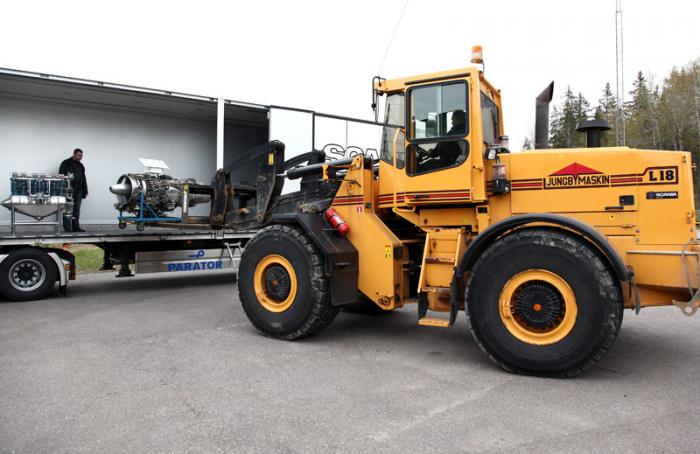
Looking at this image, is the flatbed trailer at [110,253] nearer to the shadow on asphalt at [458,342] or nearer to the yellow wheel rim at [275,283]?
the shadow on asphalt at [458,342]

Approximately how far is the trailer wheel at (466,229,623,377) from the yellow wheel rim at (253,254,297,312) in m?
2.09

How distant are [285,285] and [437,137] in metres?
2.33

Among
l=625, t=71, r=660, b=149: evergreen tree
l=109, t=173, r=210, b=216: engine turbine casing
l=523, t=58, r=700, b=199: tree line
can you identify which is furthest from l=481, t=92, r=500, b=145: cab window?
l=625, t=71, r=660, b=149: evergreen tree

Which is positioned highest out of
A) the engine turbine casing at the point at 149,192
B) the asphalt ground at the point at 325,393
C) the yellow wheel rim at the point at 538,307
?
the engine turbine casing at the point at 149,192

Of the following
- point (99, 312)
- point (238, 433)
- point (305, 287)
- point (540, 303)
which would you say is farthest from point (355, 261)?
point (99, 312)

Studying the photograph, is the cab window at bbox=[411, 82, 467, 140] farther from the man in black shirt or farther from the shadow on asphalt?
the man in black shirt

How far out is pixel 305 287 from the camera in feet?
18.2

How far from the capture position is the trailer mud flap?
17.9ft

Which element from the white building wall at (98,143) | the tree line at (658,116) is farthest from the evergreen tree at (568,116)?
the white building wall at (98,143)

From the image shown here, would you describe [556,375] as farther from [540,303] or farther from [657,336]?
[657,336]

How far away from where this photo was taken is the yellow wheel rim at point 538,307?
425cm

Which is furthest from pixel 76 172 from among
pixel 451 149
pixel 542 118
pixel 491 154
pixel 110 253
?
pixel 542 118

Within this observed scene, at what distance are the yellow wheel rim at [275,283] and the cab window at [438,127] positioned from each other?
5.86ft

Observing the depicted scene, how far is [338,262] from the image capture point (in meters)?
5.43
